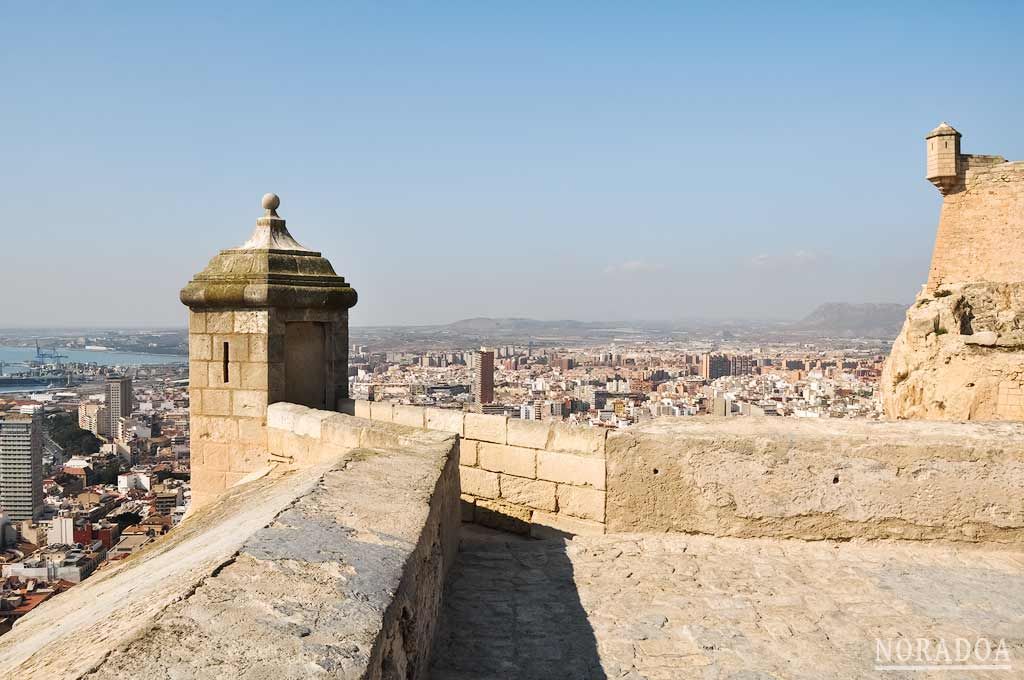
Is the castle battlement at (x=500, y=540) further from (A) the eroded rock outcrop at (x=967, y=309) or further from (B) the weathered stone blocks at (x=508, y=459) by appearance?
(A) the eroded rock outcrop at (x=967, y=309)

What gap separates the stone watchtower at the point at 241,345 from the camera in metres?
6.38

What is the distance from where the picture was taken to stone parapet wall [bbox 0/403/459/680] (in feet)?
5.46

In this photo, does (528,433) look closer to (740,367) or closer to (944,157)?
(944,157)

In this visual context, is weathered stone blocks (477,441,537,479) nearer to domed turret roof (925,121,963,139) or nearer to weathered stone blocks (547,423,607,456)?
weathered stone blocks (547,423,607,456)

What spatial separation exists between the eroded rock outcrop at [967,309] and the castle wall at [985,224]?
2 cm

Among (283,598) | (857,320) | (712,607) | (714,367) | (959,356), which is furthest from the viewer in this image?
(857,320)

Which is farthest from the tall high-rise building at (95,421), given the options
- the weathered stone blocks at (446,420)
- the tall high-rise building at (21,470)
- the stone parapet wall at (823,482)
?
the stone parapet wall at (823,482)

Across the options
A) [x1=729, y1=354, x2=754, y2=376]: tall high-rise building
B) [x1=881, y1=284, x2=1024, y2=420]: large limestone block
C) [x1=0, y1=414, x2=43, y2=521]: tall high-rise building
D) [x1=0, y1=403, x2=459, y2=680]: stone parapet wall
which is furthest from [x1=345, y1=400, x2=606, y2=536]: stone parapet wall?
[x1=729, y1=354, x2=754, y2=376]: tall high-rise building

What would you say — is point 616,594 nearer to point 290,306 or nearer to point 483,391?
point 290,306

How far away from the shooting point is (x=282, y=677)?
1.60 metres

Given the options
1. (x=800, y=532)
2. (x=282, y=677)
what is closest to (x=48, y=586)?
(x=800, y=532)

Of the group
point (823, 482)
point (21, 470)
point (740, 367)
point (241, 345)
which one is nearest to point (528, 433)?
point (823, 482)

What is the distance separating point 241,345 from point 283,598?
4.77 metres

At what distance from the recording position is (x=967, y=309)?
13664 mm
